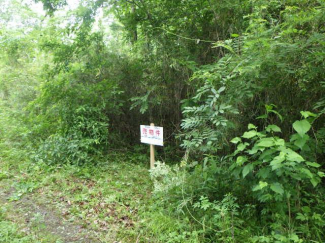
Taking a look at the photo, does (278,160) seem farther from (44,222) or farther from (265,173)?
(44,222)

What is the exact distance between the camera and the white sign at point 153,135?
175 inches

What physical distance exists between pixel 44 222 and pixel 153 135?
6.99ft

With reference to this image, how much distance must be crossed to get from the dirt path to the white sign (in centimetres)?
180

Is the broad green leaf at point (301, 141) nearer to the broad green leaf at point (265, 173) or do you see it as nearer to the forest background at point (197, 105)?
the forest background at point (197, 105)

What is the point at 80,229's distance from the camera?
11.3ft

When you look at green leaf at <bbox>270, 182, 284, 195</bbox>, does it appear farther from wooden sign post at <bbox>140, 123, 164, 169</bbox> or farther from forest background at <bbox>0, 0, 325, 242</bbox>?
wooden sign post at <bbox>140, 123, 164, 169</bbox>

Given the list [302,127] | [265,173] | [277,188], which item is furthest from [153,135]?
[302,127]

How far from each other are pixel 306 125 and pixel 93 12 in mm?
4114

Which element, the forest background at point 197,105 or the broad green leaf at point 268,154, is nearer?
the broad green leaf at point 268,154

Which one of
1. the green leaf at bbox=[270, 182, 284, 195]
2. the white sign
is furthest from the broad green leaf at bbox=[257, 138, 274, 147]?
the white sign

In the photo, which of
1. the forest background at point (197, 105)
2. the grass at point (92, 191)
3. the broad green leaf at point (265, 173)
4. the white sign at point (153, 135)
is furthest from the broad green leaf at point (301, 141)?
the white sign at point (153, 135)

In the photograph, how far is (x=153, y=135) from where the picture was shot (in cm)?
455

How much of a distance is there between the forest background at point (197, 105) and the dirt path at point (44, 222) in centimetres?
91

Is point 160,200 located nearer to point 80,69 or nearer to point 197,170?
point 197,170
